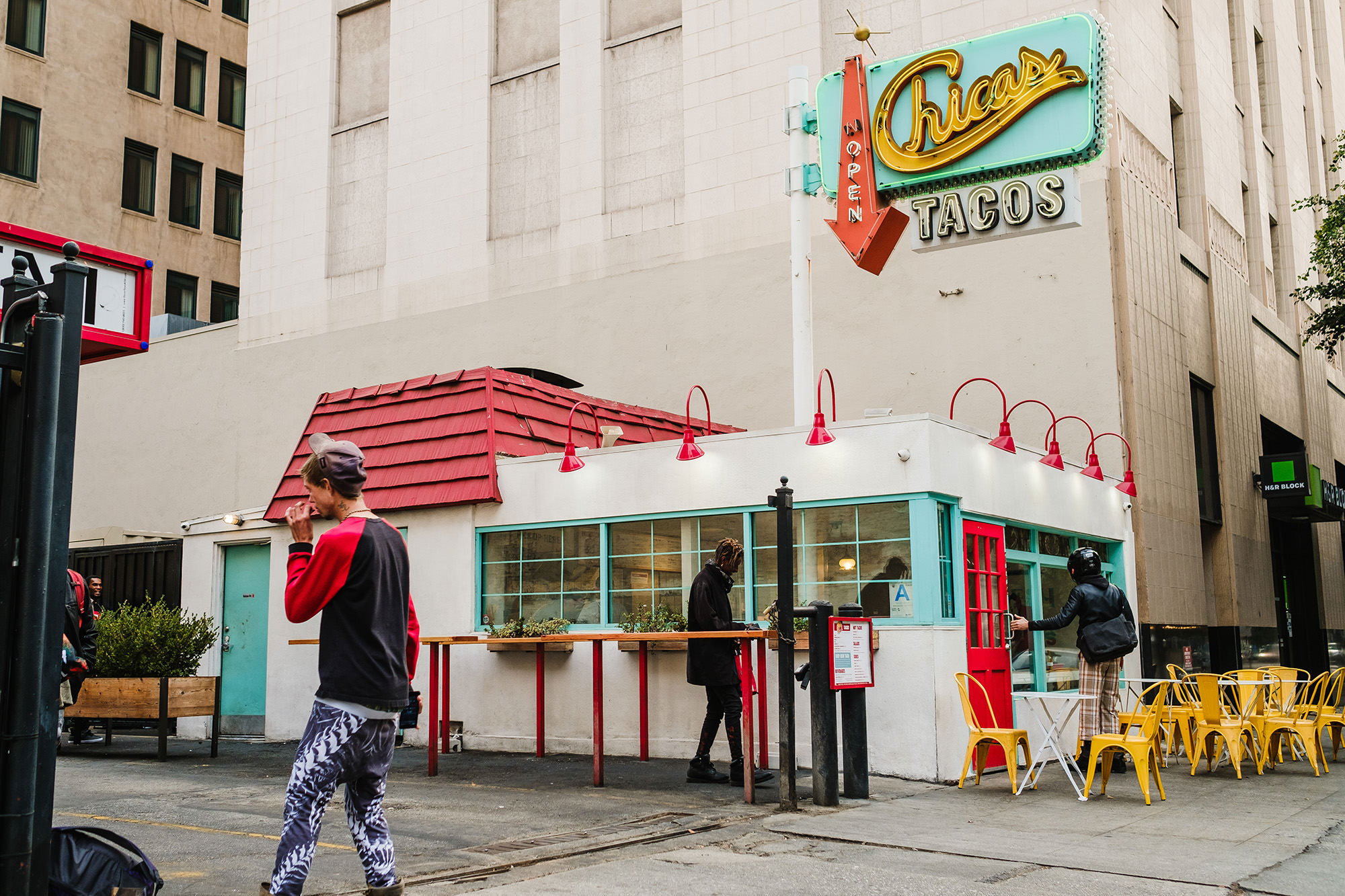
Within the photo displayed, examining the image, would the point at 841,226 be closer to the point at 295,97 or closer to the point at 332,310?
the point at 332,310

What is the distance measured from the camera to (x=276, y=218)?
79.4 ft

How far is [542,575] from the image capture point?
496 inches

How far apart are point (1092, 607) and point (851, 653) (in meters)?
2.94

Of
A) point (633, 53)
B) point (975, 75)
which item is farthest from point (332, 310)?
point (975, 75)

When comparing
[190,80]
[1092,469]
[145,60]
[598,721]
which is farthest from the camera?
[190,80]

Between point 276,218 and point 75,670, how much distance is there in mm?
18061

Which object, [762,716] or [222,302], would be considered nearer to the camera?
[762,716]

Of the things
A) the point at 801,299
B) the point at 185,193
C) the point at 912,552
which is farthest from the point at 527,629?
the point at 185,193

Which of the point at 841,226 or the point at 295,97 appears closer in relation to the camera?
the point at 841,226

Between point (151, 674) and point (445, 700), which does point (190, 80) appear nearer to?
point (151, 674)

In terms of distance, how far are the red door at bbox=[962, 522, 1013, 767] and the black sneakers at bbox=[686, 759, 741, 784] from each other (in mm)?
2494

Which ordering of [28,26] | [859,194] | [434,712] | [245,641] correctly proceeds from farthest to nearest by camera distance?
[28,26], [245,641], [859,194], [434,712]

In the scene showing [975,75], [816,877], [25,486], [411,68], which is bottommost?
[816,877]

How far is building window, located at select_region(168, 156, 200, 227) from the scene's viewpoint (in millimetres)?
30234
